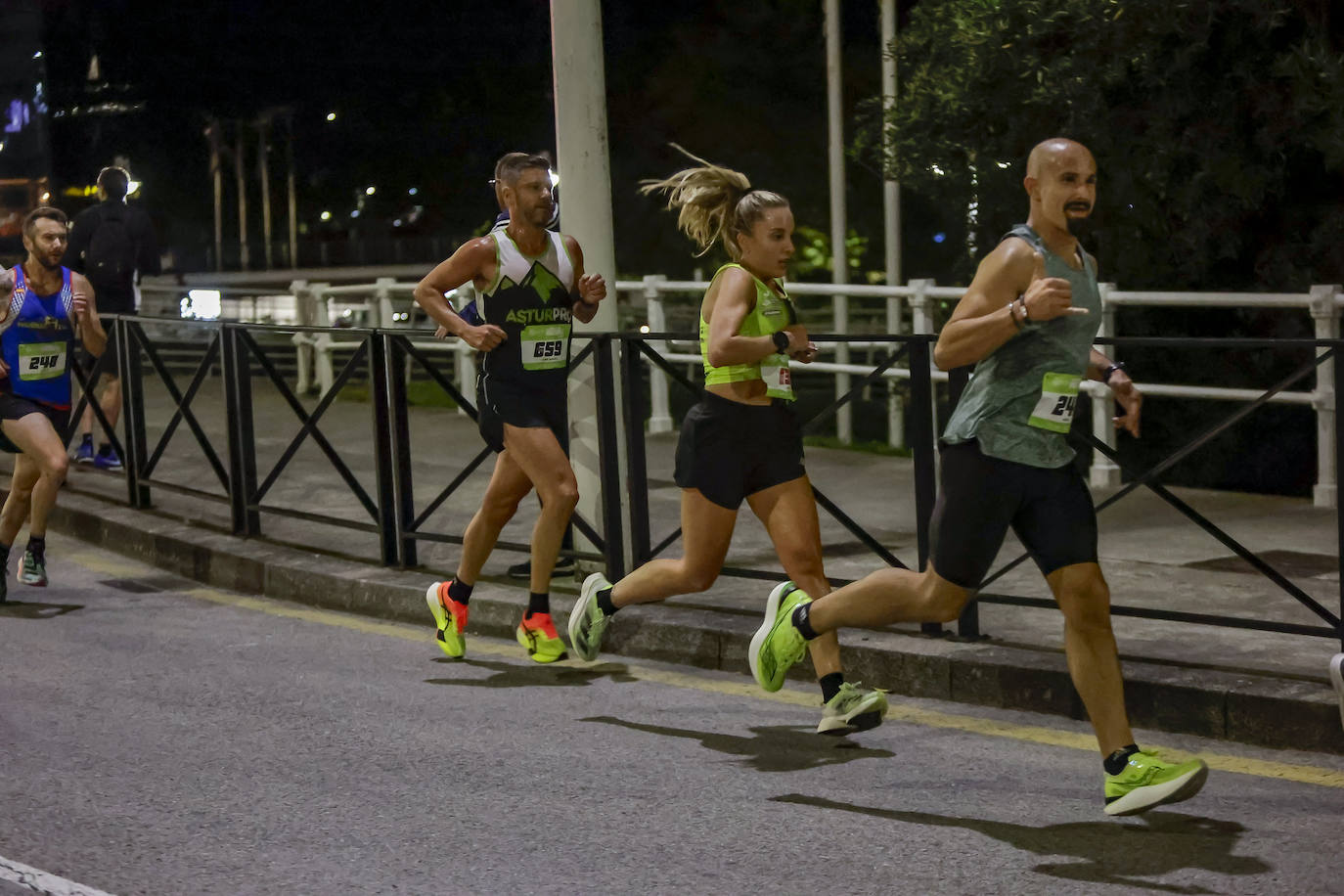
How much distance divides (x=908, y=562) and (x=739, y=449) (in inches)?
102

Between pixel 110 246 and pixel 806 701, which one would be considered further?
pixel 110 246

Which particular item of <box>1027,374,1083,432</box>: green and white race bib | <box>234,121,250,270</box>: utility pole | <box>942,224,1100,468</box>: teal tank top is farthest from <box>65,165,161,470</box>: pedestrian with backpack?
<box>234,121,250,270</box>: utility pole

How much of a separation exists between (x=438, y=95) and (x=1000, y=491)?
65.7 meters

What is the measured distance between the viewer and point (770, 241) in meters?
5.68

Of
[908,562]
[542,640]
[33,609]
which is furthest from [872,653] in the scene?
[33,609]

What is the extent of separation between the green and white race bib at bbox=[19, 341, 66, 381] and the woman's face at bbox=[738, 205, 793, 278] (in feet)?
14.0

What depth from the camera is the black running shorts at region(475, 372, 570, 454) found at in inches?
267

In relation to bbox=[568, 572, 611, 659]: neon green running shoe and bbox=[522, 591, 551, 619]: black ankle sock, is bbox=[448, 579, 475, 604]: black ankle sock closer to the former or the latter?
bbox=[522, 591, 551, 619]: black ankle sock

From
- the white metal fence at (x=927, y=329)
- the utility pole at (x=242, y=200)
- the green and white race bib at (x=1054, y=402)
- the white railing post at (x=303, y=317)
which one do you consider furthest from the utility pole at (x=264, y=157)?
the green and white race bib at (x=1054, y=402)

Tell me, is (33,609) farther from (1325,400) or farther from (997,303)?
(1325,400)

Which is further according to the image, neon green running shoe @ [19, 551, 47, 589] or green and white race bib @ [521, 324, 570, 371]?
neon green running shoe @ [19, 551, 47, 589]

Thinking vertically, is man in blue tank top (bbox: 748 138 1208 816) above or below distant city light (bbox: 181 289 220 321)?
below

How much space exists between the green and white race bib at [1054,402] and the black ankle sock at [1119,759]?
0.83m

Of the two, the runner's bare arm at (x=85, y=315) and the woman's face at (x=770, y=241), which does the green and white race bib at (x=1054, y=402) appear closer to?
the woman's face at (x=770, y=241)
